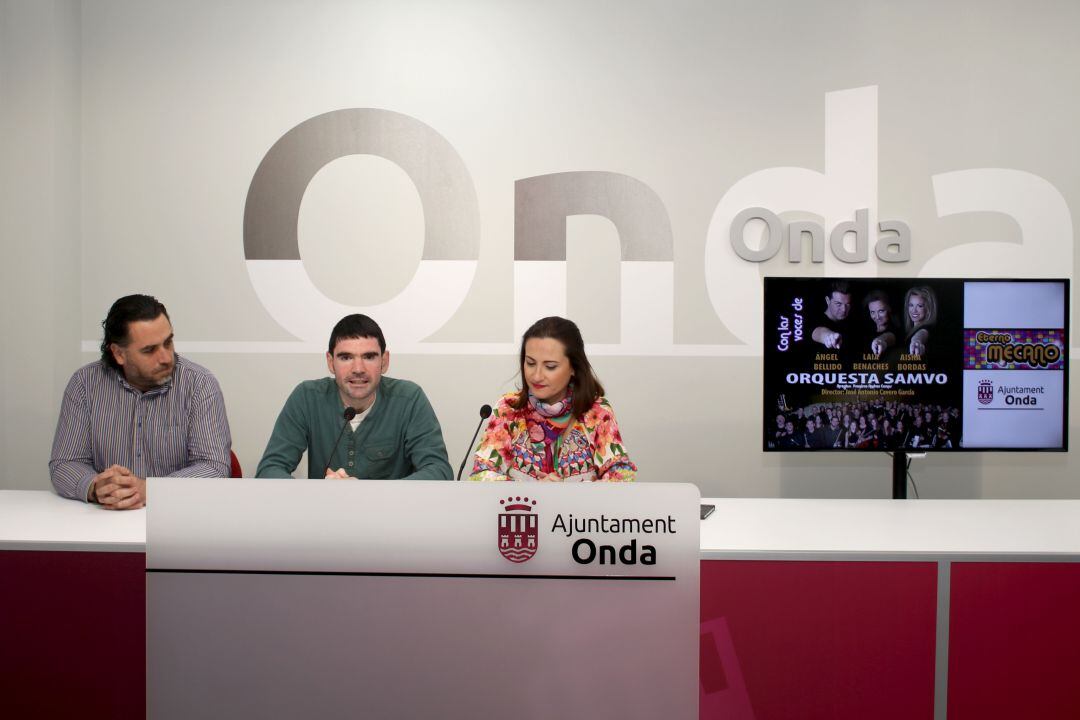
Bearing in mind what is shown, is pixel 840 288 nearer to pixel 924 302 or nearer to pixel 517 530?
pixel 924 302

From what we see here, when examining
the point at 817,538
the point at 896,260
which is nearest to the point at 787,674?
the point at 817,538

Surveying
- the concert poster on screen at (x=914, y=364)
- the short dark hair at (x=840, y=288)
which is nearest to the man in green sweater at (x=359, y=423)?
the concert poster on screen at (x=914, y=364)

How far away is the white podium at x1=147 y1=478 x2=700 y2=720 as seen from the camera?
548 mm

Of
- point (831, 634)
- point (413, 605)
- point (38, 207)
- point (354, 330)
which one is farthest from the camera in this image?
point (38, 207)

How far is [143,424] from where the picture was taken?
7.52 feet

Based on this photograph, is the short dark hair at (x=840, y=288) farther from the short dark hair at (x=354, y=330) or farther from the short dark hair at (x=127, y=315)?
the short dark hair at (x=127, y=315)

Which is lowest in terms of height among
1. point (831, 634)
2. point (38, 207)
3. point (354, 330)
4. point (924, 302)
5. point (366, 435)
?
point (831, 634)

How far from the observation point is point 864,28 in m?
3.13

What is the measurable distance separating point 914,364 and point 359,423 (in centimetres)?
179

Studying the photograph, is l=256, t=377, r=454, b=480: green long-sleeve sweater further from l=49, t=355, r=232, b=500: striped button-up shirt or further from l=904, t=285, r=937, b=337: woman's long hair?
l=904, t=285, r=937, b=337: woman's long hair

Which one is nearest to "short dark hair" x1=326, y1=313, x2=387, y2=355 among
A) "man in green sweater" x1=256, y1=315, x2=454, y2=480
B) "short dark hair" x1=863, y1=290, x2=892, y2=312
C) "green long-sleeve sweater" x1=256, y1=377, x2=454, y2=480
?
"man in green sweater" x1=256, y1=315, x2=454, y2=480

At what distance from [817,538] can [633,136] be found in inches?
80.6

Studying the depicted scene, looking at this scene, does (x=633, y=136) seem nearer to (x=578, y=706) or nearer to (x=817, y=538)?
(x=817, y=538)

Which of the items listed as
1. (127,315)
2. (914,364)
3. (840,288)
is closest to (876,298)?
(840,288)
